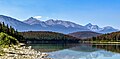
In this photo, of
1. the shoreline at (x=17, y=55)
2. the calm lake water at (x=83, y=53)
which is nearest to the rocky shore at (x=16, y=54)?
the shoreline at (x=17, y=55)

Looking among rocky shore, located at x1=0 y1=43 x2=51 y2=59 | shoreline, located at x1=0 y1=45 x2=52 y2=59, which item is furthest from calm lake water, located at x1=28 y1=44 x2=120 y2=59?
rocky shore, located at x1=0 y1=43 x2=51 y2=59

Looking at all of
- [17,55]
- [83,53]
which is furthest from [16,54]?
[83,53]

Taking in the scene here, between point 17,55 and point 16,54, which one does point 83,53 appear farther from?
point 17,55

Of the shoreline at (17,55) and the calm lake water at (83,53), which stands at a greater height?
the shoreline at (17,55)

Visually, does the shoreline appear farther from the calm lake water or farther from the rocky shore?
the calm lake water

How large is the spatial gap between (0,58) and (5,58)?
135 centimetres

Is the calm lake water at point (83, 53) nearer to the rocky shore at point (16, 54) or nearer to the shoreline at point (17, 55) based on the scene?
the shoreline at point (17, 55)

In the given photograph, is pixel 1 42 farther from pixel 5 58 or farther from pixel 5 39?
pixel 5 58

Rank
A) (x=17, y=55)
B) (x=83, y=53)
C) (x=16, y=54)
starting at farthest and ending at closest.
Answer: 1. (x=83, y=53)
2. (x=16, y=54)
3. (x=17, y=55)

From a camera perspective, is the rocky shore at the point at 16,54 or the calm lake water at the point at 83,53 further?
the calm lake water at the point at 83,53

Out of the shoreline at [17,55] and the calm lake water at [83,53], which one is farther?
the calm lake water at [83,53]

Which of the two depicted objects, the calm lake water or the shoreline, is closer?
the shoreline

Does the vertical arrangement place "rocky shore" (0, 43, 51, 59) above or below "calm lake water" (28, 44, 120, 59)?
above

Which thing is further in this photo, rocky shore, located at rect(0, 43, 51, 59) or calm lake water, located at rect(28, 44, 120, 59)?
calm lake water, located at rect(28, 44, 120, 59)
